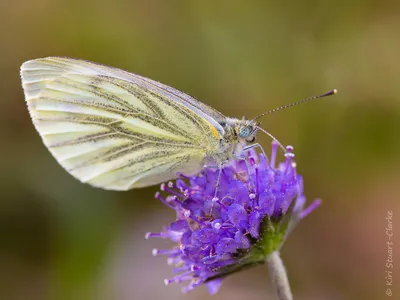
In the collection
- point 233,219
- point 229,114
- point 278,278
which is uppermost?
point 229,114

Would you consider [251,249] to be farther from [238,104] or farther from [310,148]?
[238,104]

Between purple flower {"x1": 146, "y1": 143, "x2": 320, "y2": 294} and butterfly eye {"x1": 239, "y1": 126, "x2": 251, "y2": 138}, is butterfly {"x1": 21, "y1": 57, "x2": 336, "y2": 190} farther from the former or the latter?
purple flower {"x1": 146, "y1": 143, "x2": 320, "y2": 294}

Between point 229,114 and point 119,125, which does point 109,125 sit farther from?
point 229,114

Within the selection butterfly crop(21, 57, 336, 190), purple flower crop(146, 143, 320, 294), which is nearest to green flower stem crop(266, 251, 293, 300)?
purple flower crop(146, 143, 320, 294)

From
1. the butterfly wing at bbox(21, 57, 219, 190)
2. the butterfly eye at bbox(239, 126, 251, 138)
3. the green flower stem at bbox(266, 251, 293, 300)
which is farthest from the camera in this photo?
the butterfly wing at bbox(21, 57, 219, 190)

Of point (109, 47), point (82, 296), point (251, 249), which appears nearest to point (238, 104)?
point (109, 47)

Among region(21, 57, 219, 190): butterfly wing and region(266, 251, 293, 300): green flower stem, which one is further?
region(21, 57, 219, 190): butterfly wing

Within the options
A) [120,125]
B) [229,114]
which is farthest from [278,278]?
[229,114]
